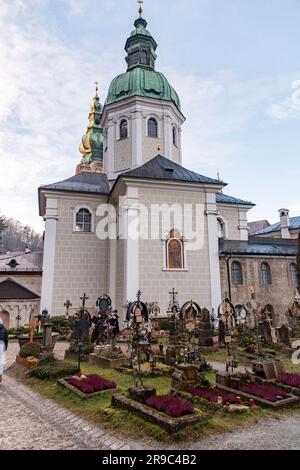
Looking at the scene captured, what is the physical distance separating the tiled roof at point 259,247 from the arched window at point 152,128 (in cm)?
872

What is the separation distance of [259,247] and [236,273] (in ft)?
10.7

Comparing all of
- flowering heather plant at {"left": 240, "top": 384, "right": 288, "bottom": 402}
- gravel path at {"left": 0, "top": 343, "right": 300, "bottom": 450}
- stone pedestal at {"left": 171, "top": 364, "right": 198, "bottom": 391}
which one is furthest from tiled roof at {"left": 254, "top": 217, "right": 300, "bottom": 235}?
gravel path at {"left": 0, "top": 343, "right": 300, "bottom": 450}

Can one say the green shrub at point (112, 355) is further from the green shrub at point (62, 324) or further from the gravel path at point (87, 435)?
the green shrub at point (62, 324)

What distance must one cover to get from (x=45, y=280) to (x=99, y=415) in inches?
544

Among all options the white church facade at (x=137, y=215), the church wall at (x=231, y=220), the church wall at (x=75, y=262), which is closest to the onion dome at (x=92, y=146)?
the white church facade at (x=137, y=215)

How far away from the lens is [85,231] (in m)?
20.0

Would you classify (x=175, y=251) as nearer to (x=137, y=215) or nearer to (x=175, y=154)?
(x=137, y=215)

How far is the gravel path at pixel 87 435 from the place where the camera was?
4281 mm

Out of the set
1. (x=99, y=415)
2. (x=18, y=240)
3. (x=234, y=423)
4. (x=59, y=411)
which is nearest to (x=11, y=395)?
(x=59, y=411)

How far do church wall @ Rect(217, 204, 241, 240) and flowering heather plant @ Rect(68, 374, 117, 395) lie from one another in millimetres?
19035

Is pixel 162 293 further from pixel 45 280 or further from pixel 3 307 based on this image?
pixel 3 307

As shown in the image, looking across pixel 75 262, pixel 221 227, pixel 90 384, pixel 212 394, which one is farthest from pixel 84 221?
pixel 212 394

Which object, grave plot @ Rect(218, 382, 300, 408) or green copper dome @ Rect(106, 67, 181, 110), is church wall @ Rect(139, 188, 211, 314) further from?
grave plot @ Rect(218, 382, 300, 408)

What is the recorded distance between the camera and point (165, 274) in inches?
667
